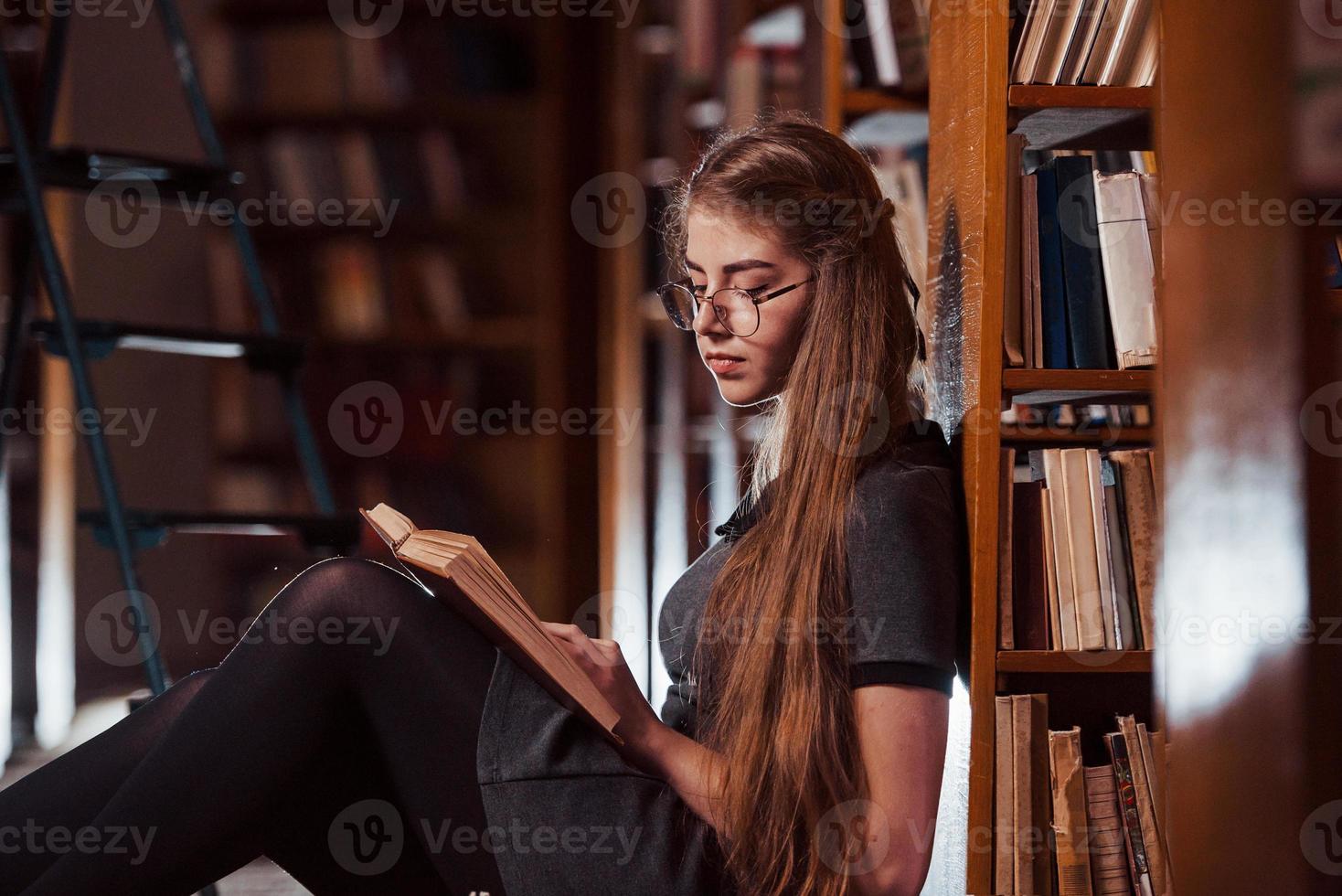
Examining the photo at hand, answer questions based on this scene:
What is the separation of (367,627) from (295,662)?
66 millimetres

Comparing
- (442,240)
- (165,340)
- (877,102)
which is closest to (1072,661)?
(877,102)

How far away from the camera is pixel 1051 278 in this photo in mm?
1145

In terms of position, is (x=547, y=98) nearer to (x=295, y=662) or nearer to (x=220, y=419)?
(x=220, y=419)

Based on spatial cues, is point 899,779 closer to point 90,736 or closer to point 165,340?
point 165,340

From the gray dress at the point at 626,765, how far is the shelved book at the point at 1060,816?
150 millimetres

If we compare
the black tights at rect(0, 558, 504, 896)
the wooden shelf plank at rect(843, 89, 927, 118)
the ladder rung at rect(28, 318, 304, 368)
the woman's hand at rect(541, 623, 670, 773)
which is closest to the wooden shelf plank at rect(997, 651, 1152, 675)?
the woman's hand at rect(541, 623, 670, 773)

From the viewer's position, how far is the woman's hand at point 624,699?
1.04 m

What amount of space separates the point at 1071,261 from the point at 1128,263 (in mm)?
50

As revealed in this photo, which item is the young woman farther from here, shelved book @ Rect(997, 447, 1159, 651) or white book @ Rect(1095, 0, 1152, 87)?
white book @ Rect(1095, 0, 1152, 87)

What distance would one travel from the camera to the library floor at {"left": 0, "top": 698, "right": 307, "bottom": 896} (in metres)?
1.83

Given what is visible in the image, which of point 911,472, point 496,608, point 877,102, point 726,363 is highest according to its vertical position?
point 877,102

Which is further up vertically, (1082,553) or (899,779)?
(1082,553)

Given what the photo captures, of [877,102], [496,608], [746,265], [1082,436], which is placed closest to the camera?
[496,608]

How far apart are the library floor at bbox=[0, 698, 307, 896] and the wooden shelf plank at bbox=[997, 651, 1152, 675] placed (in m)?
1.09
